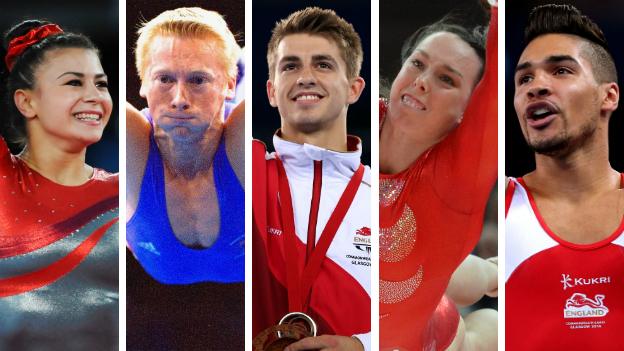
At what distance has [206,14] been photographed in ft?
15.6

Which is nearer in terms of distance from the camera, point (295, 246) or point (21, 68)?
point (295, 246)

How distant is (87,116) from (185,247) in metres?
0.89

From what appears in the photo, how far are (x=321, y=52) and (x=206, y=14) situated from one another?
0.68 m

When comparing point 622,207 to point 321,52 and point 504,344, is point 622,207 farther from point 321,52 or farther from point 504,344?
point 321,52

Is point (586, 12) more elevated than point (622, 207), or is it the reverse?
point (586, 12)

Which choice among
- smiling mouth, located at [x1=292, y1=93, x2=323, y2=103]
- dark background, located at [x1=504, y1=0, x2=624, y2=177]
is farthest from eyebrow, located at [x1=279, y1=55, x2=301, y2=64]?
dark background, located at [x1=504, y1=0, x2=624, y2=177]

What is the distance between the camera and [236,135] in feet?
15.5

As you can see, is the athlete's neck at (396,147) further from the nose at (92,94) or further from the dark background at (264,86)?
the nose at (92,94)

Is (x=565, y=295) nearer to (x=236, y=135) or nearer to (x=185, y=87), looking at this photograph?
(x=236, y=135)

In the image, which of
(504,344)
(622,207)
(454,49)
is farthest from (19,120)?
(622,207)

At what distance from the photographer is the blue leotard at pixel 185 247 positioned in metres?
4.66

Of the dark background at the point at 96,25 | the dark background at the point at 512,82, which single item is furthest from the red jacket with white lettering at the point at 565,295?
the dark background at the point at 96,25

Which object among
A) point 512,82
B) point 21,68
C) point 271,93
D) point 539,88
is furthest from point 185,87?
point 539,88

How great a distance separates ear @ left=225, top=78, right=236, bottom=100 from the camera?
4.71 meters
